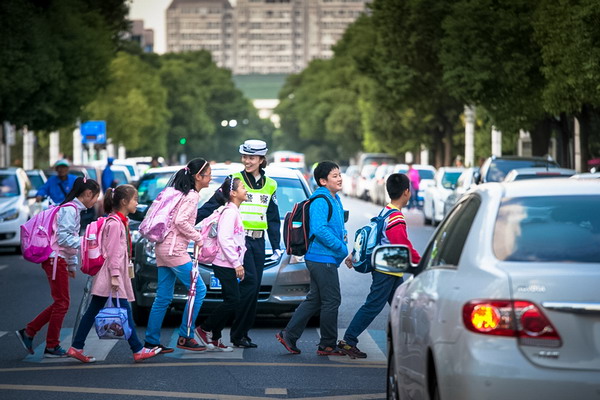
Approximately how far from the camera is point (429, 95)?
6209 cm

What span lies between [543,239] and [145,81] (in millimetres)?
99406

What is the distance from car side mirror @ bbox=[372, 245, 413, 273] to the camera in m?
7.09

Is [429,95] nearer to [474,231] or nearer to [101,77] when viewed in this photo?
[101,77]

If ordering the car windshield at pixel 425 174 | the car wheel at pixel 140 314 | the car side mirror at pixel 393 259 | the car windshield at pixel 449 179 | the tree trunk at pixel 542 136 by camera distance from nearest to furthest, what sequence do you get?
the car side mirror at pixel 393 259, the car wheel at pixel 140 314, the car windshield at pixel 449 179, the tree trunk at pixel 542 136, the car windshield at pixel 425 174

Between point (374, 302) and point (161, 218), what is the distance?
1.79 meters

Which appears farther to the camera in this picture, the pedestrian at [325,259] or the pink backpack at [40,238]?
the pink backpack at [40,238]

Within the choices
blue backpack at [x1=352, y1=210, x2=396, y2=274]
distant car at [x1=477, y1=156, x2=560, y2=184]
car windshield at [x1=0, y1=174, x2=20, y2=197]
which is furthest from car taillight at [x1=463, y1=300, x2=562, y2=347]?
distant car at [x1=477, y1=156, x2=560, y2=184]

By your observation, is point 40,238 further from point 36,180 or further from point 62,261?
point 36,180

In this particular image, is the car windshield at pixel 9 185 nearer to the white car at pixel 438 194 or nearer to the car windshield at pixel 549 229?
the white car at pixel 438 194

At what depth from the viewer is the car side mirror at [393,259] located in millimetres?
7094

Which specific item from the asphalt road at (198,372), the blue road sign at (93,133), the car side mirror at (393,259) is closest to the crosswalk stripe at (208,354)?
the asphalt road at (198,372)

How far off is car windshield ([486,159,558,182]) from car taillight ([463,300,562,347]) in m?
23.8

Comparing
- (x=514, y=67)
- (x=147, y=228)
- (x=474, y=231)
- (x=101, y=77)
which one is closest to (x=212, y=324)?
(x=147, y=228)

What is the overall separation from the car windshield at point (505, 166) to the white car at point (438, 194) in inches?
201
